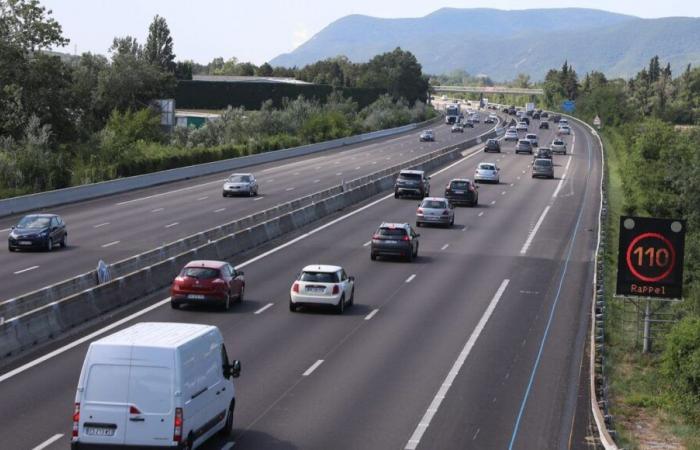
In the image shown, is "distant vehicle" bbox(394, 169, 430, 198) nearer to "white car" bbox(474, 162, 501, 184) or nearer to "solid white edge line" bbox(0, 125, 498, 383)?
"white car" bbox(474, 162, 501, 184)

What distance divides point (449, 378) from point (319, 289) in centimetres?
796

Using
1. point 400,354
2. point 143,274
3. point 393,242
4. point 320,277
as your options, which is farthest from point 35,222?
point 400,354

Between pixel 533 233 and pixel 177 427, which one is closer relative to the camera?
pixel 177 427

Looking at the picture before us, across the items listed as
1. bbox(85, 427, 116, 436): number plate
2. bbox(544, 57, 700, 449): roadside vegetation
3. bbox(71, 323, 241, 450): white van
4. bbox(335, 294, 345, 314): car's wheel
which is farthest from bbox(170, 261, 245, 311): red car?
bbox(85, 427, 116, 436): number plate

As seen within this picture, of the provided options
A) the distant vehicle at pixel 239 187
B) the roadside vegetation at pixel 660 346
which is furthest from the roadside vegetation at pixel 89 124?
the roadside vegetation at pixel 660 346

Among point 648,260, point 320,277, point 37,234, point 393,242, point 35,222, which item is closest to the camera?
point 648,260

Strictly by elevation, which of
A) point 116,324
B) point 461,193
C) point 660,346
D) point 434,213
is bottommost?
point 660,346

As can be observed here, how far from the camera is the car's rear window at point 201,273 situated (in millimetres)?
30234

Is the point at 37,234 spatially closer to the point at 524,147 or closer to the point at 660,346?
the point at 660,346

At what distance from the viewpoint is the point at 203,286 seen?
30031mm

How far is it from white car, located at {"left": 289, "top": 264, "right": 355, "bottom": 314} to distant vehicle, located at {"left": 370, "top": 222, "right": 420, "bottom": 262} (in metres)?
9.90

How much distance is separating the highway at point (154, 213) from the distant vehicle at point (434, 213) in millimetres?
8674

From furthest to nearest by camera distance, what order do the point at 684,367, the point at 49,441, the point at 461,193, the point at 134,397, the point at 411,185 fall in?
the point at 411,185, the point at 461,193, the point at 684,367, the point at 49,441, the point at 134,397

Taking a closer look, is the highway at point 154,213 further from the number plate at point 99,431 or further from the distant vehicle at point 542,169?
the number plate at point 99,431
